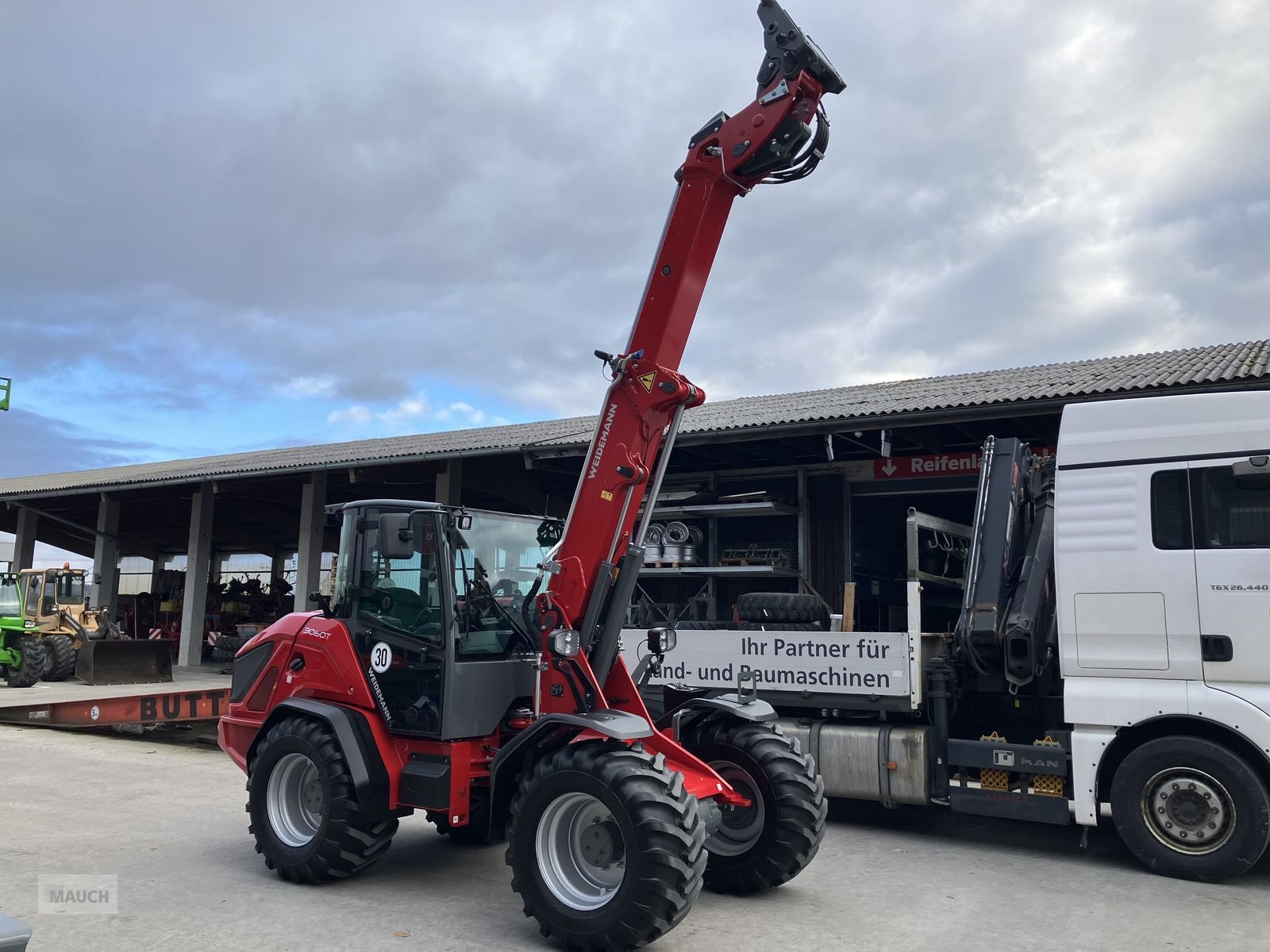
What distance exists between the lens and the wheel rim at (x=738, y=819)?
5672 millimetres

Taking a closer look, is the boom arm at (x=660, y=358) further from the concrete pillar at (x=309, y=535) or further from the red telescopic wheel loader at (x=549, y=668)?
the concrete pillar at (x=309, y=535)

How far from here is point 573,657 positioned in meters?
5.31

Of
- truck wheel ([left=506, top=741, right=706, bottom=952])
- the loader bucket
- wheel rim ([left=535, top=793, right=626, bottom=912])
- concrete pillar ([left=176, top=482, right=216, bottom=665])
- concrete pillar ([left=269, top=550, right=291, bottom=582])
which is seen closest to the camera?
truck wheel ([left=506, top=741, right=706, bottom=952])

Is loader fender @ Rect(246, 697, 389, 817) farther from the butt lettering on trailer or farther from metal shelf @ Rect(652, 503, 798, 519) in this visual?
metal shelf @ Rect(652, 503, 798, 519)

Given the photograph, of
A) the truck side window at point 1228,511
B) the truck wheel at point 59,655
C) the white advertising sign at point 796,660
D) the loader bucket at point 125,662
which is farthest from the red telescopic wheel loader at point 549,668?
the truck wheel at point 59,655

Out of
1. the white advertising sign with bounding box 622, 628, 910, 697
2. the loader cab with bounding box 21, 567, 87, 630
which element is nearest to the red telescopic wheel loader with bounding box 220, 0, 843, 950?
the white advertising sign with bounding box 622, 628, 910, 697

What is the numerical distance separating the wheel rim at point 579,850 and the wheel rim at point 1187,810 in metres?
3.59

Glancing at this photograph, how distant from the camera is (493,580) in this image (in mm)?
5996

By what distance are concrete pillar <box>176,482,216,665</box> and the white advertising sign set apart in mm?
16628

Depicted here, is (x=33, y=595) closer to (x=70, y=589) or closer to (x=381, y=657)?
(x=70, y=589)

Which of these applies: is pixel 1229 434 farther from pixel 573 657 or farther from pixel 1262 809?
pixel 573 657

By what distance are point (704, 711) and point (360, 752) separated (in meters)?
2.00

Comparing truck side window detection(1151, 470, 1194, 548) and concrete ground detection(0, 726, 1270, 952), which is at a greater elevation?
truck side window detection(1151, 470, 1194, 548)

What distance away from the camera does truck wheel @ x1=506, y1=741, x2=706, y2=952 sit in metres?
4.48
